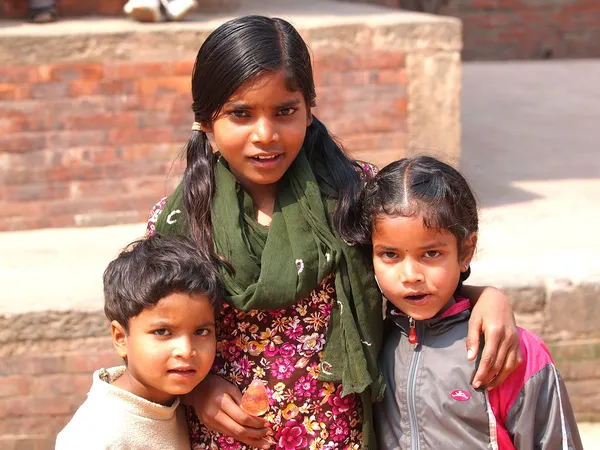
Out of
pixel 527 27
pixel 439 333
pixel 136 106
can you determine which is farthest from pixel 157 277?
pixel 527 27

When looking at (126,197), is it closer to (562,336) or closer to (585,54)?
(562,336)

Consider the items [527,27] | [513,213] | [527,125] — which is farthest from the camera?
[527,27]

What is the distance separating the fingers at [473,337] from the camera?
87.2 inches

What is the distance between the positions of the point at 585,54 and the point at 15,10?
7.89 m

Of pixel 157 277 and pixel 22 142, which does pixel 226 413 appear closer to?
pixel 157 277

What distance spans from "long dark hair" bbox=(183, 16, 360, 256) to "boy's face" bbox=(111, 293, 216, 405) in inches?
6.4

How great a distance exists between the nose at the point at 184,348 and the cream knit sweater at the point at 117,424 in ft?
0.57

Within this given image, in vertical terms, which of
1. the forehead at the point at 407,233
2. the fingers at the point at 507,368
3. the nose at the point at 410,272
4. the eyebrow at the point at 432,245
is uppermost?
the forehead at the point at 407,233

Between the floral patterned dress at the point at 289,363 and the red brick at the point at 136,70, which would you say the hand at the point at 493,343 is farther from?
the red brick at the point at 136,70

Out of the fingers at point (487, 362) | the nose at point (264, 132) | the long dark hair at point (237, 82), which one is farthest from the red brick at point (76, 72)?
the fingers at point (487, 362)

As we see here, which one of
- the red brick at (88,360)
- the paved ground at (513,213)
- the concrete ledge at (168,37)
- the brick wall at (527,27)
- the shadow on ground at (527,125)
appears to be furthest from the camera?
the brick wall at (527,27)

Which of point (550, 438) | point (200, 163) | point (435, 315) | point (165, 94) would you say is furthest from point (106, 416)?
point (165, 94)

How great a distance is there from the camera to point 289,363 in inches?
91.1

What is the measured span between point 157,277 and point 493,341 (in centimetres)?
73
